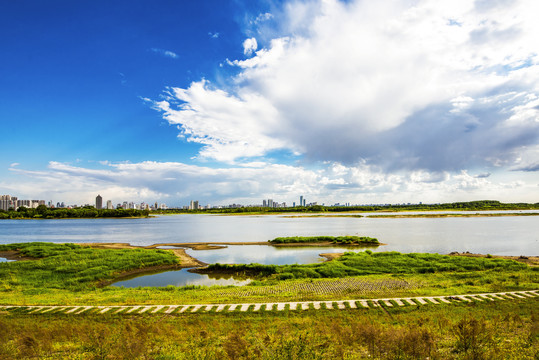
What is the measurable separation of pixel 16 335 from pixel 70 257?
35265 mm

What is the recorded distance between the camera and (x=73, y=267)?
36938 mm

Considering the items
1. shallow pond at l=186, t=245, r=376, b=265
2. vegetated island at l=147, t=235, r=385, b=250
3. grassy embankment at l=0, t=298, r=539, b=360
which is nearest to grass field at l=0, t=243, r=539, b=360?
grassy embankment at l=0, t=298, r=539, b=360

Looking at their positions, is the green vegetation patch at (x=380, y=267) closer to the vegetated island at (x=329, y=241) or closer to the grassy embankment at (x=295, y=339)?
the grassy embankment at (x=295, y=339)

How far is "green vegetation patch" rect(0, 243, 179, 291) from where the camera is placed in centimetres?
3144

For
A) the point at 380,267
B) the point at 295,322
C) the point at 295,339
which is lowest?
the point at 380,267

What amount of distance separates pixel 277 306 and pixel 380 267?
66.7ft

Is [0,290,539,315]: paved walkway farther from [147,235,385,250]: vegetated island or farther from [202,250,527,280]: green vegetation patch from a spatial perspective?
[147,235,385,250]: vegetated island

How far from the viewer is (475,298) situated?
18969 millimetres

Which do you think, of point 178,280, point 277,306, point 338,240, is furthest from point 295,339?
point 338,240

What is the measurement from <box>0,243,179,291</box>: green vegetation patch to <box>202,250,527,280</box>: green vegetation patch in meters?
11.0

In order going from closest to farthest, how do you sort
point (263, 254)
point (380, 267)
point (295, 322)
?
point (295, 322) < point (380, 267) < point (263, 254)

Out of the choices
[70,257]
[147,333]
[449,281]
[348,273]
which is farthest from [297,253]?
[147,333]

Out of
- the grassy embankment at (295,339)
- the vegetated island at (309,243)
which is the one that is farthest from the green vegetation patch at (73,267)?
the grassy embankment at (295,339)

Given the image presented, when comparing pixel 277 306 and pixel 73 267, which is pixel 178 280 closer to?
pixel 73 267
